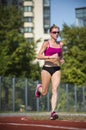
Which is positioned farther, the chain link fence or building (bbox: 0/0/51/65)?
building (bbox: 0/0/51/65)

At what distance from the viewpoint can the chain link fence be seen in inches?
944

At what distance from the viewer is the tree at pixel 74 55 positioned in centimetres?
3305

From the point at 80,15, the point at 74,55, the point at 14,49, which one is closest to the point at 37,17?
the point at 80,15

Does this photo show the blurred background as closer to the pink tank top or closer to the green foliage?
the green foliage

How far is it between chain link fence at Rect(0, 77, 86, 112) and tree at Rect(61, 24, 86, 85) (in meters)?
4.23

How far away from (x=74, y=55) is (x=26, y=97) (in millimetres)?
9321

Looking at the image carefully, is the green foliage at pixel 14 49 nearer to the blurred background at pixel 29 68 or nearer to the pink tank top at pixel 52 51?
the blurred background at pixel 29 68

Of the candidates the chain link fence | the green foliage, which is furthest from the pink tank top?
the green foliage

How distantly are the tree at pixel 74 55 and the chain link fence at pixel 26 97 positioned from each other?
4227 mm

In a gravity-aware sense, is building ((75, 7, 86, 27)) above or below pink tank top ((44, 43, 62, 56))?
above

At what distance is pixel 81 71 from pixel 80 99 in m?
4.53

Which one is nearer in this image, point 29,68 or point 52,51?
point 52,51

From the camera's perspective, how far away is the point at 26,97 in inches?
997

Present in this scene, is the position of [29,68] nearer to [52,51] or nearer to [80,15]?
[80,15]
